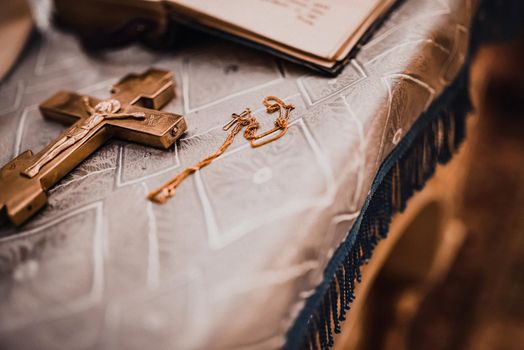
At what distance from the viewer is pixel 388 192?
73cm

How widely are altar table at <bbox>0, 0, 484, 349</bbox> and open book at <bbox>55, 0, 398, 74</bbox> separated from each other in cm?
3

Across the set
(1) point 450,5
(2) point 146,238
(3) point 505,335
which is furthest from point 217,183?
(3) point 505,335

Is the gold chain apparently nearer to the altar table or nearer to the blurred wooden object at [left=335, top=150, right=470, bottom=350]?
the altar table

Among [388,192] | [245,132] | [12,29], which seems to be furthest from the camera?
[12,29]

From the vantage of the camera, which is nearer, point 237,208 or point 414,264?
point 237,208

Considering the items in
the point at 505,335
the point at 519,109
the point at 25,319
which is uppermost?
the point at 25,319

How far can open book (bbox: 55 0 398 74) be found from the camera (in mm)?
729

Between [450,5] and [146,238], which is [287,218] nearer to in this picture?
[146,238]

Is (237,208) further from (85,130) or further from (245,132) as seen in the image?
(85,130)

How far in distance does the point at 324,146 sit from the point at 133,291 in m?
0.26

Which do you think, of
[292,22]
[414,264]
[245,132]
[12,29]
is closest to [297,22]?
[292,22]

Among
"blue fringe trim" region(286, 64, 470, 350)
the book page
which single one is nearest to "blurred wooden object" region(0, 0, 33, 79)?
the book page

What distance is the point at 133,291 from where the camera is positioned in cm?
45

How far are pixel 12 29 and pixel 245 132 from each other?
23.6 inches
